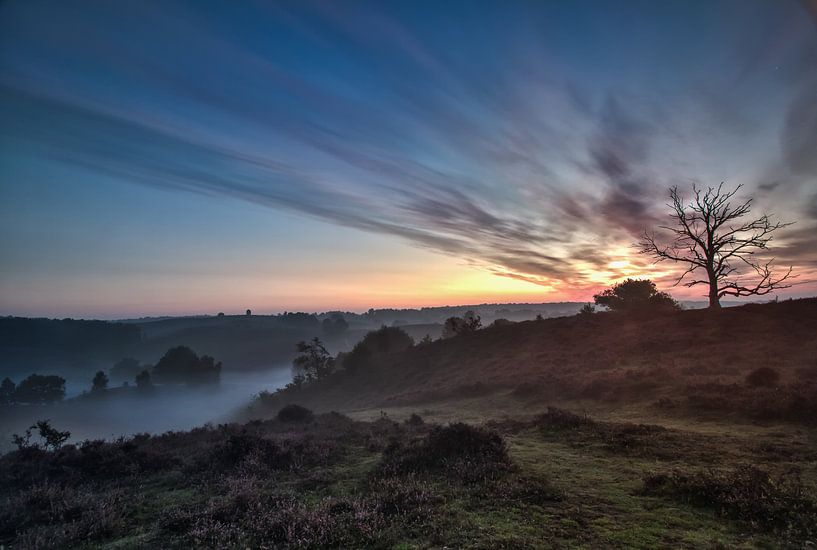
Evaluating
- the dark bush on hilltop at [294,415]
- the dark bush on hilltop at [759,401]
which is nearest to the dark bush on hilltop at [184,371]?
the dark bush on hilltop at [294,415]

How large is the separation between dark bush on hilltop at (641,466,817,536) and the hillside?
426 inches

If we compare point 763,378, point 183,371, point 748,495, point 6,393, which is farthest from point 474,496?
point 6,393

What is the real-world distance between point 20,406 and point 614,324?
400 feet

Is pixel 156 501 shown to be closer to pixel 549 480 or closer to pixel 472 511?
pixel 472 511

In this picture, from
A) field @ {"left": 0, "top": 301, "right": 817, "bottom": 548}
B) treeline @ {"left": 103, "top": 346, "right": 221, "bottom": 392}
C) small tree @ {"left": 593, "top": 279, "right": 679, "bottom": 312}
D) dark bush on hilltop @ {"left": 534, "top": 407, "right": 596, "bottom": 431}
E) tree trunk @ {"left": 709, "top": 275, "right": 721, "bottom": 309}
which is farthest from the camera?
treeline @ {"left": 103, "top": 346, "right": 221, "bottom": 392}

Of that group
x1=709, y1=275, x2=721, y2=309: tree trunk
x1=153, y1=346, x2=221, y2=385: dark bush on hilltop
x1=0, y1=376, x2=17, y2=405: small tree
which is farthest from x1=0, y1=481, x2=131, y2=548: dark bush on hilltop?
x1=0, y1=376, x2=17, y2=405: small tree

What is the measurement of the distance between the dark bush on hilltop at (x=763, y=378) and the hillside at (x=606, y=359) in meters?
0.28

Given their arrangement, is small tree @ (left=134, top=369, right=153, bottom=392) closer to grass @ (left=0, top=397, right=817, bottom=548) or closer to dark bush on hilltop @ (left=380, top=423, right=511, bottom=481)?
grass @ (left=0, top=397, right=817, bottom=548)

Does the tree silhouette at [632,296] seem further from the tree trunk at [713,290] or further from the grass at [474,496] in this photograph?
the grass at [474,496]

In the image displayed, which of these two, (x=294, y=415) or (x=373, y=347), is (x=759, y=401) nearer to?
(x=294, y=415)

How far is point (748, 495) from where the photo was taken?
22.9 ft

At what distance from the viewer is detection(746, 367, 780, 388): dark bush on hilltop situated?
17.4 m

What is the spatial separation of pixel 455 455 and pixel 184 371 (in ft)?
365

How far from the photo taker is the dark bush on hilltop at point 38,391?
91312 mm
